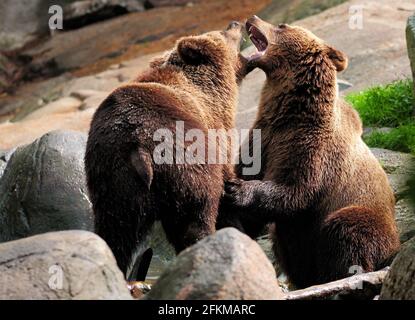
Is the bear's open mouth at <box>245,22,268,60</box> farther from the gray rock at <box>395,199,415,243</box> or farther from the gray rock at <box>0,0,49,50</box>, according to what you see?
the gray rock at <box>0,0,49,50</box>

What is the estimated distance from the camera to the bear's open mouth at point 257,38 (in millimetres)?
9164

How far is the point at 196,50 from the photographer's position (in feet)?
28.4

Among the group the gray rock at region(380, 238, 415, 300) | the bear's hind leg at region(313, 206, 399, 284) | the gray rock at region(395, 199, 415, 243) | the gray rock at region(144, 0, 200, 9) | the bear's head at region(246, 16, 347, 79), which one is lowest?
the gray rock at region(144, 0, 200, 9)

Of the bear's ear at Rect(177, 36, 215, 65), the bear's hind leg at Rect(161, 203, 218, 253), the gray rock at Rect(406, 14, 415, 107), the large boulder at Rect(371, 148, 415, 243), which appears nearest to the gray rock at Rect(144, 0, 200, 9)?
the gray rock at Rect(406, 14, 415, 107)

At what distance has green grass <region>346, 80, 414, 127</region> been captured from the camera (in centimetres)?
1230

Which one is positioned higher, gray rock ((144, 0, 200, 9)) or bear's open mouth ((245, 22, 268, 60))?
bear's open mouth ((245, 22, 268, 60))

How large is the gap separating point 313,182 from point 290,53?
1.32 meters

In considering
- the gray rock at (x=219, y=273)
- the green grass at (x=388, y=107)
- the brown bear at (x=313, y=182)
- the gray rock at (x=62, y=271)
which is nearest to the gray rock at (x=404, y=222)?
the brown bear at (x=313, y=182)

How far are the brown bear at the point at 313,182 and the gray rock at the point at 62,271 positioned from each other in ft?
8.36

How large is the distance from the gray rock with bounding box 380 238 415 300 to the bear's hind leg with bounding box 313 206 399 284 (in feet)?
5.37

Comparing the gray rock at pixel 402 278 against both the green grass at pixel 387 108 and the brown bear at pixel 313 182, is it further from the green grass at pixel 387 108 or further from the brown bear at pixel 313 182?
the green grass at pixel 387 108

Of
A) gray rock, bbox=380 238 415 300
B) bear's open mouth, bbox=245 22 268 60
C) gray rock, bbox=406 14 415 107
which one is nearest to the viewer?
gray rock, bbox=380 238 415 300

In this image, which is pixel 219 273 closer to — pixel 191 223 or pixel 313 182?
pixel 191 223
